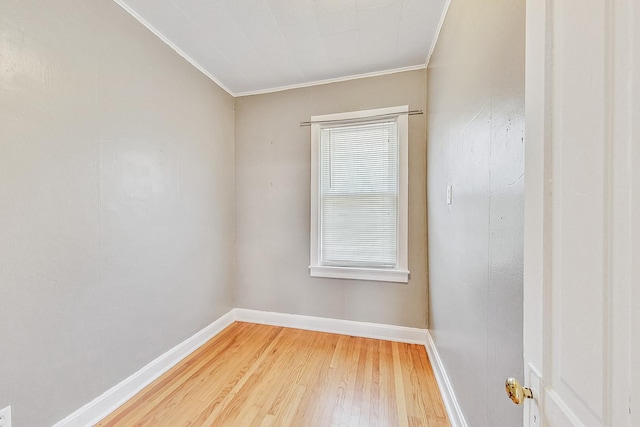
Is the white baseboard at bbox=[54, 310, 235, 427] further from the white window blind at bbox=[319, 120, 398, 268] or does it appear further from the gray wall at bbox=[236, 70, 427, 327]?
the white window blind at bbox=[319, 120, 398, 268]

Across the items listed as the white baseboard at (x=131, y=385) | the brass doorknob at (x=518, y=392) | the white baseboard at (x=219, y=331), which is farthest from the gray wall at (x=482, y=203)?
the white baseboard at (x=131, y=385)

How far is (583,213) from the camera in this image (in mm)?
394

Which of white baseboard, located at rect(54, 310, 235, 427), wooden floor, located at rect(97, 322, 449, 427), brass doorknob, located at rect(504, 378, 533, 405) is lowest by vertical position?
wooden floor, located at rect(97, 322, 449, 427)

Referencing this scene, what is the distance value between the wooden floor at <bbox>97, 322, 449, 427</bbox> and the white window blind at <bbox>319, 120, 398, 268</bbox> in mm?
772

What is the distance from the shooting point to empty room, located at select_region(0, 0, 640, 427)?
413 mm

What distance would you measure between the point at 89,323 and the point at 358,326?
1.95m

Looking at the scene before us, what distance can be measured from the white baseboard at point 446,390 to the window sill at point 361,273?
55 cm

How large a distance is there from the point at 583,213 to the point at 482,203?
0.70 metres

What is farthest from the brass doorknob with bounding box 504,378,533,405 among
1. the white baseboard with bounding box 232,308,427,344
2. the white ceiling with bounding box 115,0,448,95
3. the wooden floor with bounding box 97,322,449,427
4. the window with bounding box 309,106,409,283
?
the white ceiling with bounding box 115,0,448,95

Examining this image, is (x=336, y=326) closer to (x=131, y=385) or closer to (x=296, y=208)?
(x=296, y=208)

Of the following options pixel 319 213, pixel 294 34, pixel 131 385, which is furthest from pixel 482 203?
pixel 131 385

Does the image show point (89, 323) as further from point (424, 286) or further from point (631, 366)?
point (424, 286)

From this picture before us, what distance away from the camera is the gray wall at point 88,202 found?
1.10 m

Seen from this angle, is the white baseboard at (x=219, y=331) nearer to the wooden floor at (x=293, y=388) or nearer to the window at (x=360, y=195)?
the wooden floor at (x=293, y=388)
